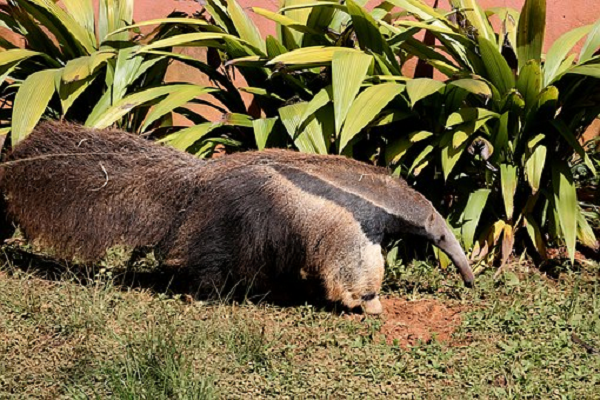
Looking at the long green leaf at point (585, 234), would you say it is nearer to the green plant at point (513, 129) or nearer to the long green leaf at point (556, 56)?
the green plant at point (513, 129)

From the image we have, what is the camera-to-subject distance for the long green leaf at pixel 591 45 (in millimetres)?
6984

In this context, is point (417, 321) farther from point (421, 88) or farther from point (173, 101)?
point (173, 101)

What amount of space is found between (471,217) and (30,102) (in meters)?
3.28

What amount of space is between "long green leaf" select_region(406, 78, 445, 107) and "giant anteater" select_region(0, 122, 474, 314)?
0.56m

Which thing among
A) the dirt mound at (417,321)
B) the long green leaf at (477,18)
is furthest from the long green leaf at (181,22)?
the dirt mound at (417,321)

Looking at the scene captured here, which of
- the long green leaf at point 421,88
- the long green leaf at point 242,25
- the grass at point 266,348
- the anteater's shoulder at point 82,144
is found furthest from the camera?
the long green leaf at point 242,25

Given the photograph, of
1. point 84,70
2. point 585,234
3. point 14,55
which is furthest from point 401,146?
point 14,55

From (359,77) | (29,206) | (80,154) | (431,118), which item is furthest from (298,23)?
(29,206)

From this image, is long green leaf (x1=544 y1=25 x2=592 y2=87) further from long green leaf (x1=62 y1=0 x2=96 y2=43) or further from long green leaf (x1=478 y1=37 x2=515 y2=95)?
long green leaf (x1=62 y1=0 x2=96 y2=43)

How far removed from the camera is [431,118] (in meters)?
7.01

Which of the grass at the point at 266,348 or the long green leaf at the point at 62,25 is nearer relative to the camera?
the grass at the point at 266,348

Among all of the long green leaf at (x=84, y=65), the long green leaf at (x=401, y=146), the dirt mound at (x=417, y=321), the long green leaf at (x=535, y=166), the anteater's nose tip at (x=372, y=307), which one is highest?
the long green leaf at (x=84, y=65)

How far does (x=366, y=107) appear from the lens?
6.53 meters

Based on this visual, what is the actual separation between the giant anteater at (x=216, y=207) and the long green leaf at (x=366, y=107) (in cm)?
25
